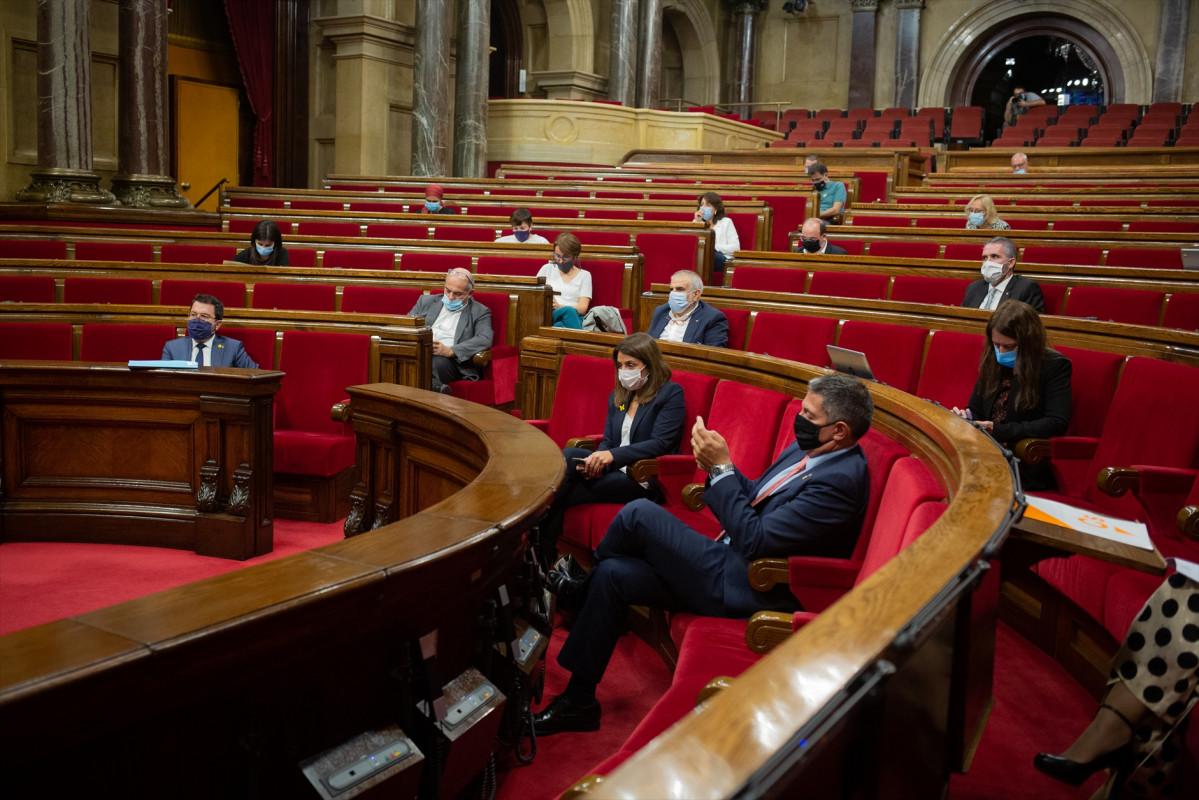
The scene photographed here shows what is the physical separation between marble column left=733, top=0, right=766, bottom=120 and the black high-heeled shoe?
15.7 m

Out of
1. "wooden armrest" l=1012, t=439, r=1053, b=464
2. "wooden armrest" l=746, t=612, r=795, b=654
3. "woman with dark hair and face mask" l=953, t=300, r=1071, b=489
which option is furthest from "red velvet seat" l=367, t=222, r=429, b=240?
"wooden armrest" l=746, t=612, r=795, b=654

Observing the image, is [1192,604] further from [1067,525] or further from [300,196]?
[300,196]

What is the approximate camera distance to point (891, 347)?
354 centimetres

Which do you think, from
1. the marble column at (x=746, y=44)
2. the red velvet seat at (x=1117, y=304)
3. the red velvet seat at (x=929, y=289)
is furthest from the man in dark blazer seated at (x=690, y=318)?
the marble column at (x=746, y=44)

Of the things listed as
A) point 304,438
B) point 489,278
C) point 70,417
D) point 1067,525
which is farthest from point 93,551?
point 1067,525

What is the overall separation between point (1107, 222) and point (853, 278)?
182cm

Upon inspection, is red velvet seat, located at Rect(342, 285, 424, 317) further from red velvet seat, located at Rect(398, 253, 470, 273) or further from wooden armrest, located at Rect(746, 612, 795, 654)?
wooden armrest, located at Rect(746, 612, 795, 654)

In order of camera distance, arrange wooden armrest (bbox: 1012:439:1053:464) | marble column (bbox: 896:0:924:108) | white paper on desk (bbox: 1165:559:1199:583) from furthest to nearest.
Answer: marble column (bbox: 896:0:924:108) < wooden armrest (bbox: 1012:439:1053:464) < white paper on desk (bbox: 1165:559:1199:583)

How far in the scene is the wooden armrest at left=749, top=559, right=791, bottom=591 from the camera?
6.82 ft

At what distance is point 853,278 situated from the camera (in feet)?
15.3

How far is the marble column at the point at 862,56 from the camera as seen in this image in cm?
1558

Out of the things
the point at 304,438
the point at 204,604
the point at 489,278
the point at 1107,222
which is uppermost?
the point at 1107,222

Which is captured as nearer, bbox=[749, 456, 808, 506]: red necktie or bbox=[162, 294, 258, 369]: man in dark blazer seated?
bbox=[749, 456, 808, 506]: red necktie

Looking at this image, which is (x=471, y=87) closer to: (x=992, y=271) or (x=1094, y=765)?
(x=992, y=271)
